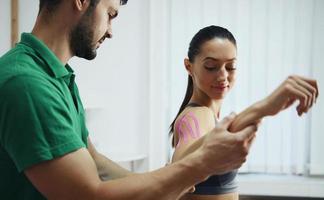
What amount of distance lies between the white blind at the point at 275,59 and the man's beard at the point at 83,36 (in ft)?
5.47

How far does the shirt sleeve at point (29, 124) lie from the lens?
759mm

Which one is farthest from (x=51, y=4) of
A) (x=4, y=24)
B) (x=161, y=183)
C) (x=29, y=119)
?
(x=4, y=24)

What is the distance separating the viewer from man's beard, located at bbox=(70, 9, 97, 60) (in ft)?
3.19

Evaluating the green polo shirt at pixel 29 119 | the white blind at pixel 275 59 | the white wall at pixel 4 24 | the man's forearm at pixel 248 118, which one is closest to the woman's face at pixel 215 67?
the man's forearm at pixel 248 118

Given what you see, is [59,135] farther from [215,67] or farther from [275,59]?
[275,59]

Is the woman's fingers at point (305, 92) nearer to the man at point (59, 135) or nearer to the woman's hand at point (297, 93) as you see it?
the woman's hand at point (297, 93)

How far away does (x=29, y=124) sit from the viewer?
Answer: 759mm

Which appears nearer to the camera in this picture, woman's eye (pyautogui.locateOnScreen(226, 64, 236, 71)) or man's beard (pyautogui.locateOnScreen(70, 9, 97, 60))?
man's beard (pyautogui.locateOnScreen(70, 9, 97, 60))

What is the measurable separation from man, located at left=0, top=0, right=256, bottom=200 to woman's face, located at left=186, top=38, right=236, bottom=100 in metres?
0.38

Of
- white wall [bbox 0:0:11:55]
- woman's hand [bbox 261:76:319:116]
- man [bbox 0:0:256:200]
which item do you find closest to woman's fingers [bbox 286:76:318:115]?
woman's hand [bbox 261:76:319:116]

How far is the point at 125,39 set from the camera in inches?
105

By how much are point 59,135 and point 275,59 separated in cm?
206

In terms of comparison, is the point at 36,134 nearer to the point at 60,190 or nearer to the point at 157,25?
the point at 60,190

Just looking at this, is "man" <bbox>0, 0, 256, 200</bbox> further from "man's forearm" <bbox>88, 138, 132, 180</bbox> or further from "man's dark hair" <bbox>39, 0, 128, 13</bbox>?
"man's forearm" <bbox>88, 138, 132, 180</bbox>
